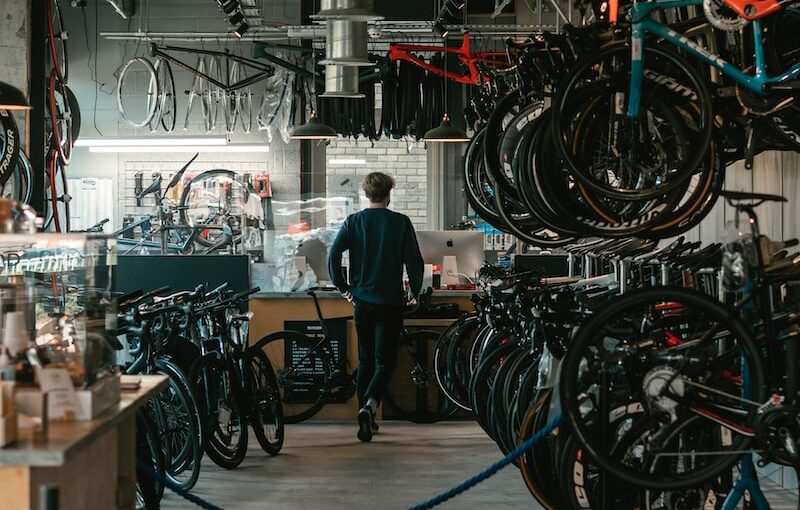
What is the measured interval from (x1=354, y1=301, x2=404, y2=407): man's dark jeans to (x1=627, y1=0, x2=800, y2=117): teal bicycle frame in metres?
3.35

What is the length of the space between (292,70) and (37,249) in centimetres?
884

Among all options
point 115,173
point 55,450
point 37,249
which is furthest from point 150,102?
point 55,450

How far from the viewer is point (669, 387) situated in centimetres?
354

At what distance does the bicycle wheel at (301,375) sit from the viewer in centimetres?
762

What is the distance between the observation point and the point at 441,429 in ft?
24.7

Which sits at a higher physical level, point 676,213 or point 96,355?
point 676,213

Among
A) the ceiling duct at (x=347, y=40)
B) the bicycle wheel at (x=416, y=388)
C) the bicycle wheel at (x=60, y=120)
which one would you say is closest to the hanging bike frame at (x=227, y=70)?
the bicycle wheel at (x=60, y=120)

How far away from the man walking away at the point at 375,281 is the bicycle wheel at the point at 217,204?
3466 mm

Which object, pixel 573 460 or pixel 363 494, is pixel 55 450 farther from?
pixel 363 494

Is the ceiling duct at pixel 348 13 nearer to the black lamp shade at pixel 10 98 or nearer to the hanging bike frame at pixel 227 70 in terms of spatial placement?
the black lamp shade at pixel 10 98

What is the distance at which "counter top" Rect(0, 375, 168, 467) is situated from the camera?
2.45 m

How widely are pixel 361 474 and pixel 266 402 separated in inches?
36.5

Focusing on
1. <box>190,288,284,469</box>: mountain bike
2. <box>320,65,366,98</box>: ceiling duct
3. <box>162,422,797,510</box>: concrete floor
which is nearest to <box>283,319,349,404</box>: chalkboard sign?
<box>162,422,797,510</box>: concrete floor

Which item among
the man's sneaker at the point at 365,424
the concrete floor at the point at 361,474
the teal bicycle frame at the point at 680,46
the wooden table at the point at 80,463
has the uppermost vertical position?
the teal bicycle frame at the point at 680,46
